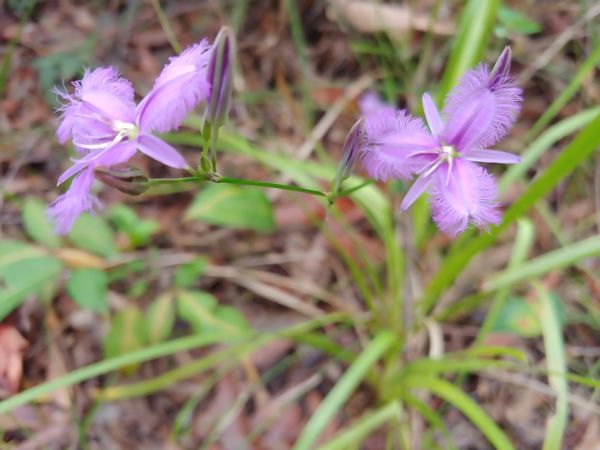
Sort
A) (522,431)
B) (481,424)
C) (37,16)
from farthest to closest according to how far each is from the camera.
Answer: (37,16), (522,431), (481,424)

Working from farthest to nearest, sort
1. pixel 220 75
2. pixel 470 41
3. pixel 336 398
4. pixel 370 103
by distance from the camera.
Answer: pixel 370 103 → pixel 470 41 → pixel 336 398 → pixel 220 75

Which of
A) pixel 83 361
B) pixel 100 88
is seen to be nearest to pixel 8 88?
pixel 83 361

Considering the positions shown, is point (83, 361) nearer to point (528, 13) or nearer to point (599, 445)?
point (599, 445)

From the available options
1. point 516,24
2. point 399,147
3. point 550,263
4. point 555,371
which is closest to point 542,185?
point 550,263

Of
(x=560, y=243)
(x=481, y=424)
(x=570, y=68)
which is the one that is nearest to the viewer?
(x=481, y=424)

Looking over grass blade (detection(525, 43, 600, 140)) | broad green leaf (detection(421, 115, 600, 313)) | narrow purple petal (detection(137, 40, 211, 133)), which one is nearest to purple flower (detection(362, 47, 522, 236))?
broad green leaf (detection(421, 115, 600, 313))

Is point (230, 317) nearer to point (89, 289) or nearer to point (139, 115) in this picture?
point (89, 289)
